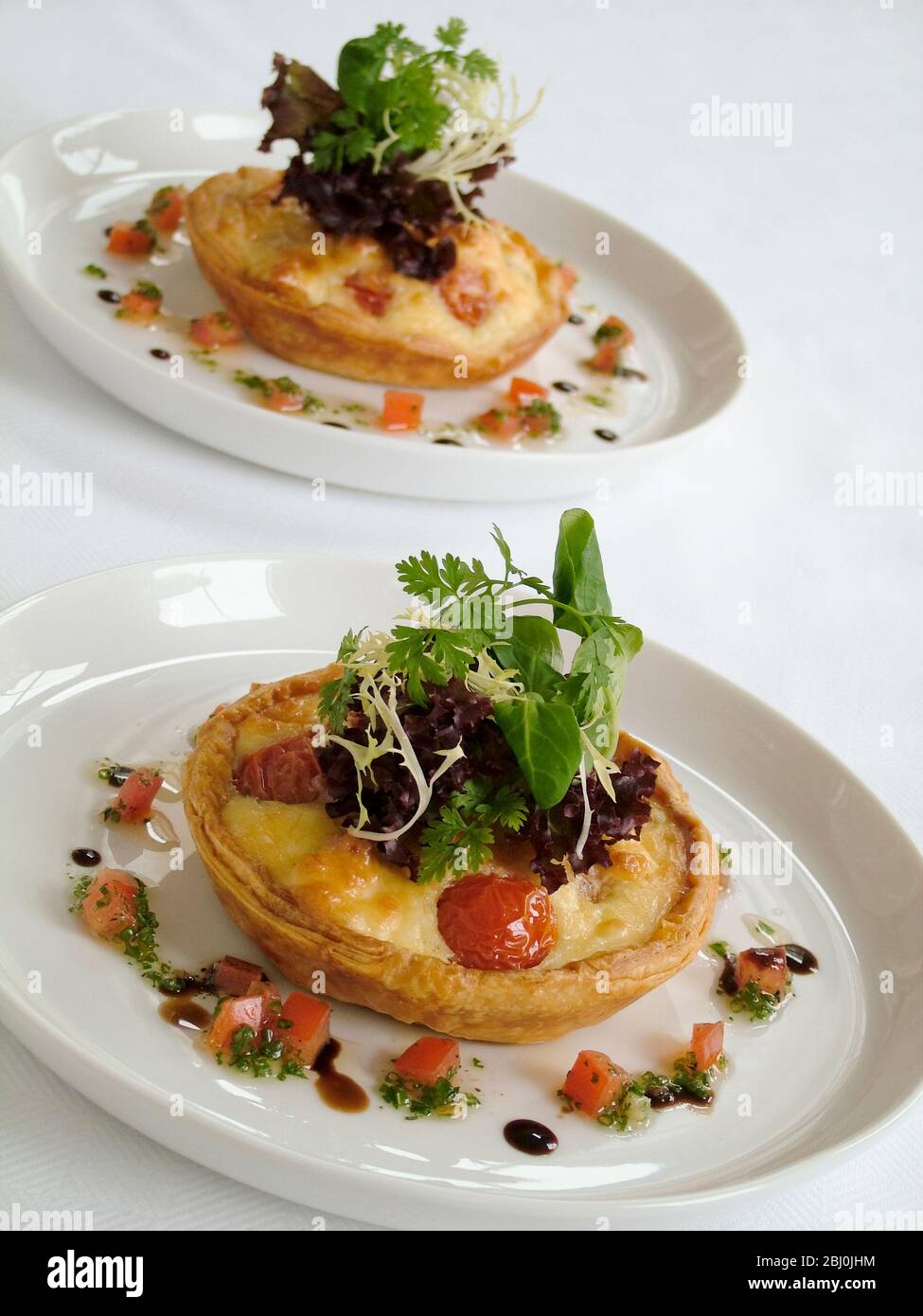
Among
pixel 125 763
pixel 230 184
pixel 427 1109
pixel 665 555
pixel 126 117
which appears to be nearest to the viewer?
pixel 427 1109

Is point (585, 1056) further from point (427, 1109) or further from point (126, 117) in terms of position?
point (126, 117)

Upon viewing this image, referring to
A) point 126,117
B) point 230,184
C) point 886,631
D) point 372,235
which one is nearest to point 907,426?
point 886,631

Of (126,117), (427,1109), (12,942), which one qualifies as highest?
(126,117)

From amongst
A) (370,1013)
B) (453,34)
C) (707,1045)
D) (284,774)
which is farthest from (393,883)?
(453,34)

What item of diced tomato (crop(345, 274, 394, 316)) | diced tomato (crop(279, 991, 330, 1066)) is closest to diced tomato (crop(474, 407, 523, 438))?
diced tomato (crop(345, 274, 394, 316))

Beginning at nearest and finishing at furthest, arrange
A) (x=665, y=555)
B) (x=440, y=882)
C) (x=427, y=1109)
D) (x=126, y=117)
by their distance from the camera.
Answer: (x=427, y=1109) → (x=440, y=882) → (x=665, y=555) → (x=126, y=117)

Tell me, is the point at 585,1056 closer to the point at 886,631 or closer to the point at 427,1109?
the point at 427,1109

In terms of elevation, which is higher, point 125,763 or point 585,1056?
point 125,763

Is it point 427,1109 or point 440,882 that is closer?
point 427,1109
